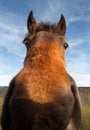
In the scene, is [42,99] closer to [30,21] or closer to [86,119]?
[30,21]

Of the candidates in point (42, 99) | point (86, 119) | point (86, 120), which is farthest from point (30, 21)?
point (86, 119)

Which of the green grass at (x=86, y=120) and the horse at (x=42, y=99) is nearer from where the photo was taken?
the horse at (x=42, y=99)

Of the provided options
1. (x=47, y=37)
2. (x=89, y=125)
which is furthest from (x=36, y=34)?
(x=89, y=125)

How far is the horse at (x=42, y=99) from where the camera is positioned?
10.6ft

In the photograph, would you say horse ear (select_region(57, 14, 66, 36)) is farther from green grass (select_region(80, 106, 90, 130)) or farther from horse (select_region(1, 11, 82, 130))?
green grass (select_region(80, 106, 90, 130))

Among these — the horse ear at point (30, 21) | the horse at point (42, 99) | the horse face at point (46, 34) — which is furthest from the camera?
the horse ear at point (30, 21)

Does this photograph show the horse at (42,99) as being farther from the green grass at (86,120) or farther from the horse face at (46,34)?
the green grass at (86,120)

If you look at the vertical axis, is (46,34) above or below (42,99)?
above

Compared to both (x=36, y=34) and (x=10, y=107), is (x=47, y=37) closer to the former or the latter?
(x=36, y=34)

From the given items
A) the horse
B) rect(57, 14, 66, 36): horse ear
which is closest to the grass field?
rect(57, 14, 66, 36): horse ear

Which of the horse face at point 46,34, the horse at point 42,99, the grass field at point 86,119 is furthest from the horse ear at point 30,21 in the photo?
the grass field at point 86,119

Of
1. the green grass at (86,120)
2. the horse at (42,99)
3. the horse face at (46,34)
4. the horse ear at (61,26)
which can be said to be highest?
the horse ear at (61,26)

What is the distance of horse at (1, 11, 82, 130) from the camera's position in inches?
128

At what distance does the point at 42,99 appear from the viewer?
3.27 meters
